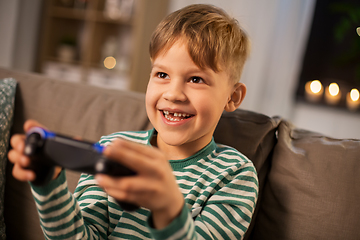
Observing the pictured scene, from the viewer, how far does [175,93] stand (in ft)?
2.57

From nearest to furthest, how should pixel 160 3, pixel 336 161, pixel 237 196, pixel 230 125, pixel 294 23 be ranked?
pixel 237 196 < pixel 336 161 < pixel 230 125 < pixel 294 23 < pixel 160 3

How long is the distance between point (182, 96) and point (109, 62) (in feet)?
10.4

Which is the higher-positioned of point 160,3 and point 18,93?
point 160,3

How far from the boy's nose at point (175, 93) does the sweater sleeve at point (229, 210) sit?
227 mm

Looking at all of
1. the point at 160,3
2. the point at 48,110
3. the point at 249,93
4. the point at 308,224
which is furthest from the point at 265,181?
the point at 160,3

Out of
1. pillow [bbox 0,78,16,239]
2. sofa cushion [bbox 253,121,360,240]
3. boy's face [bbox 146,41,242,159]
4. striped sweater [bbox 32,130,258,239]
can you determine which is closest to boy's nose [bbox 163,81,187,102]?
boy's face [bbox 146,41,242,159]

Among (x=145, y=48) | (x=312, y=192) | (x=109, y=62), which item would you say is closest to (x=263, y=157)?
(x=312, y=192)

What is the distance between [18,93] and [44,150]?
862mm

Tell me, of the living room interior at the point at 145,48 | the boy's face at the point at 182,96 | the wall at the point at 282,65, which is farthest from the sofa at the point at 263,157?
the wall at the point at 282,65

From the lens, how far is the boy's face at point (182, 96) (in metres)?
0.79

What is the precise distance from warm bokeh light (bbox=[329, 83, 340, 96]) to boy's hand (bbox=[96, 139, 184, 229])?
290 centimetres

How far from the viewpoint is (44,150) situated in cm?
51

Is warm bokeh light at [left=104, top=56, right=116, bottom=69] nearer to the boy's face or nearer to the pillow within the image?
the pillow

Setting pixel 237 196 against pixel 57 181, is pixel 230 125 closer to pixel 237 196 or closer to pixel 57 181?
pixel 237 196
